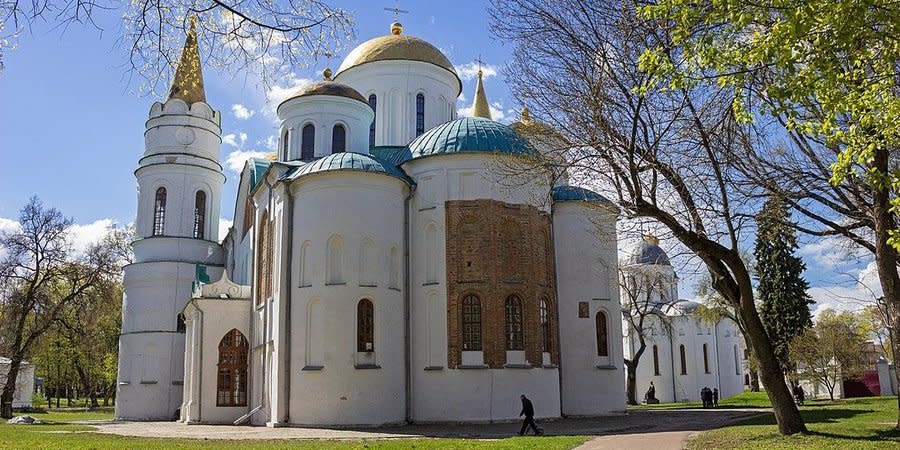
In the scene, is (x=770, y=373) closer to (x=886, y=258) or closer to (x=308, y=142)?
(x=886, y=258)

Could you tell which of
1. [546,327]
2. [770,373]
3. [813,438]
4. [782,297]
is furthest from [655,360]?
[813,438]

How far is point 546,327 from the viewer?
25.3m

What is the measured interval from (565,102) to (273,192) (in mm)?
13257

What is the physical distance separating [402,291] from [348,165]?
173 inches

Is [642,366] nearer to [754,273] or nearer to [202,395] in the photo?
[754,273]

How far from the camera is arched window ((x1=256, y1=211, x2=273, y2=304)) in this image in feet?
84.2

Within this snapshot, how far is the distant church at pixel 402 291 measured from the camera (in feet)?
76.3


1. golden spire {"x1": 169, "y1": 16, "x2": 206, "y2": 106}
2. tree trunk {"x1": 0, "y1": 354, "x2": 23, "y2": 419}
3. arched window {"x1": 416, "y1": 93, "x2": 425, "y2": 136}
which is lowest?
tree trunk {"x1": 0, "y1": 354, "x2": 23, "y2": 419}

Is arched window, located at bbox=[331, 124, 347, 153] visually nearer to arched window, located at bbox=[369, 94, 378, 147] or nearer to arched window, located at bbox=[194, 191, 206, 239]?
arched window, located at bbox=[369, 94, 378, 147]

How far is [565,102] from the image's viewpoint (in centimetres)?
1577

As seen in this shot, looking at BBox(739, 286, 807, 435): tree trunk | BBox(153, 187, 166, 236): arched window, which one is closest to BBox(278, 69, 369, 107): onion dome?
BBox(153, 187, 166, 236): arched window

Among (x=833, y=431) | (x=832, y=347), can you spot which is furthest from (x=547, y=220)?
(x=832, y=347)

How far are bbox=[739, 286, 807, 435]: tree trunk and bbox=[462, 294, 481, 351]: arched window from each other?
31.8 ft

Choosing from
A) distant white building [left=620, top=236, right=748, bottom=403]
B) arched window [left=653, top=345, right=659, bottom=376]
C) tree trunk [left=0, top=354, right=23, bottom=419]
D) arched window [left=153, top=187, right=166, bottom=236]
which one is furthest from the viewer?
arched window [left=653, top=345, right=659, bottom=376]
